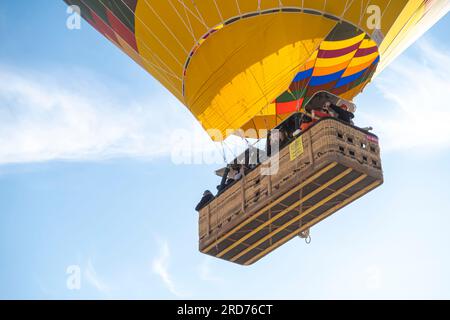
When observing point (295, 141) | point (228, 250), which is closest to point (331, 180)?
point (295, 141)

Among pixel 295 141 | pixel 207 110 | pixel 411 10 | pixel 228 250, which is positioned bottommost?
pixel 228 250

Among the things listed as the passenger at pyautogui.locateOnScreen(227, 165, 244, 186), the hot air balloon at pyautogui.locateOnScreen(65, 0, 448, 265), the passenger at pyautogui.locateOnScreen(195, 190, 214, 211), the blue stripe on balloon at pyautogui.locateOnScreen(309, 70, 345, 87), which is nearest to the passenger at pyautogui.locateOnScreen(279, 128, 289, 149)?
the hot air balloon at pyautogui.locateOnScreen(65, 0, 448, 265)

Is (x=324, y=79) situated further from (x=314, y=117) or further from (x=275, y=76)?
(x=314, y=117)

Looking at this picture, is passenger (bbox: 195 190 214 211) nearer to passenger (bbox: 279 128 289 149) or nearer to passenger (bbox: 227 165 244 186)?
passenger (bbox: 227 165 244 186)

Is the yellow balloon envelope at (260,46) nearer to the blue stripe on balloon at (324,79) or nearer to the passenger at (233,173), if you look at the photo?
the blue stripe on balloon at (324,79)

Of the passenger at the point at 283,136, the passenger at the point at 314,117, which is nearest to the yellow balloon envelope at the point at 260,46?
the passenger at the point at 283,136

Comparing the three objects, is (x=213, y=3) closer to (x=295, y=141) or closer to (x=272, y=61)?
(x=272, y=61)
